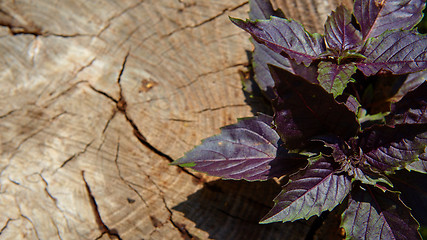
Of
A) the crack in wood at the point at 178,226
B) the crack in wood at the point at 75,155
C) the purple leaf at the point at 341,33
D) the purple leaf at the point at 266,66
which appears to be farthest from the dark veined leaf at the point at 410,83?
the crack in wood at the point at 75,155

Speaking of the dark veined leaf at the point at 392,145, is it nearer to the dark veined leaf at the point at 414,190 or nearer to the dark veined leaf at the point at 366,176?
the dark veined leaf at the point at 366,176

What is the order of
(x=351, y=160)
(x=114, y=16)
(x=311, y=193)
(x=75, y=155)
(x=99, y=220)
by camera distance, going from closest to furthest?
(x=311, y=193)
(x=351, y=160)
(x=99, y=220)
(x=75, y=155)
(x=114, y=16)

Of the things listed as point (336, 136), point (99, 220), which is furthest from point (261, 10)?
point (99, 220)

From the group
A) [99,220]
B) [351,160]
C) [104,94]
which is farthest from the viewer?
[104,94]

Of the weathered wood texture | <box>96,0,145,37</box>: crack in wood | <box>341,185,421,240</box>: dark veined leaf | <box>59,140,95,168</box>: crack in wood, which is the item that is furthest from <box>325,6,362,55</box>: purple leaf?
<box>59,140,95,168</box>: crack in wood

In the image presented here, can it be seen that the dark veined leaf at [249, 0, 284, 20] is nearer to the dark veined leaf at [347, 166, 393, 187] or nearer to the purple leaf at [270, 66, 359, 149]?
the purple leaf at [270, 66, 359, 149]

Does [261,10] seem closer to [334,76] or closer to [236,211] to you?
[334,76]
